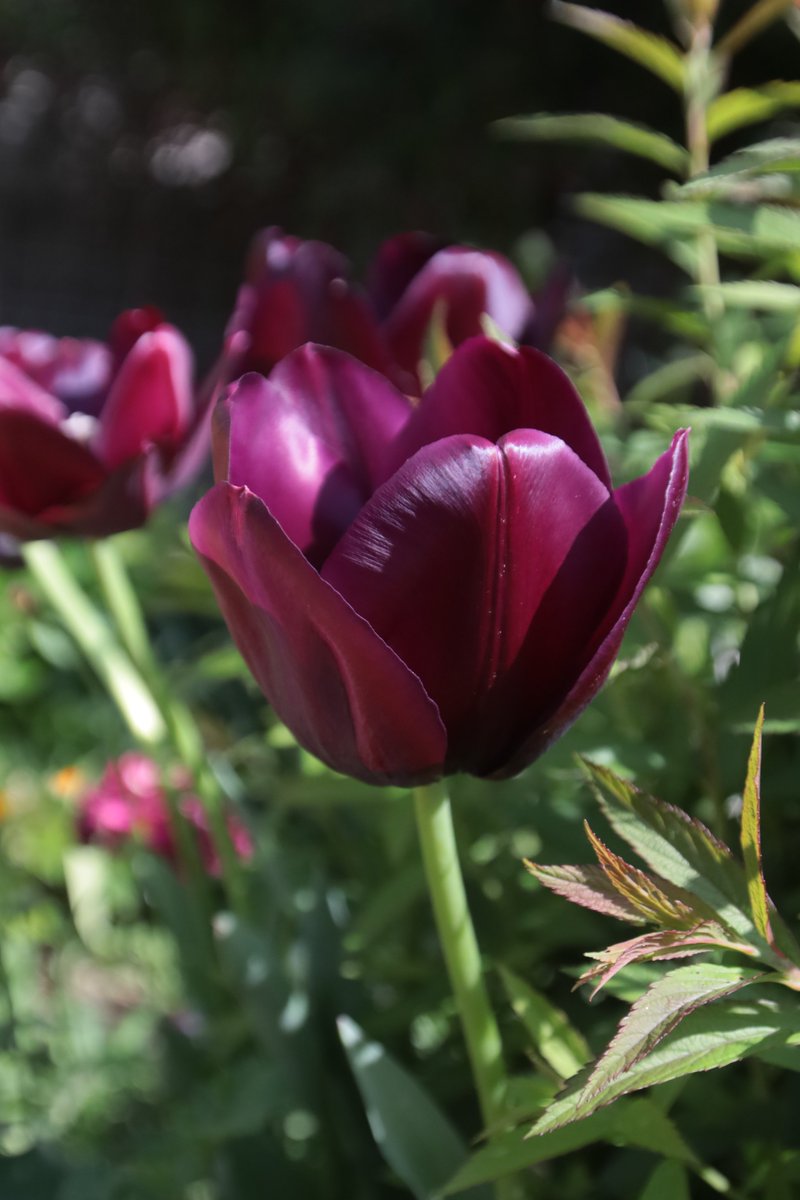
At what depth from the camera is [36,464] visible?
40cm

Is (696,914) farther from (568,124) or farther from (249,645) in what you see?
(568,124)

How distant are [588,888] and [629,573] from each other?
0.06 metres

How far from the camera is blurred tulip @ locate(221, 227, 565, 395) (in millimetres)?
374

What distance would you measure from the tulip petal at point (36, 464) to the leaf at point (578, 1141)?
0.86 ft

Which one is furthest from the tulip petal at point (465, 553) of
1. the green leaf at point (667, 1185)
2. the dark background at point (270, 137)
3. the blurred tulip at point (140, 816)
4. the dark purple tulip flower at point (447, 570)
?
the dark background at point (270, 137)

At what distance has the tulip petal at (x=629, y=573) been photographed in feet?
0.72

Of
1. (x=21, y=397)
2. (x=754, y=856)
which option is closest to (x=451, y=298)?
(x=21, y=397)

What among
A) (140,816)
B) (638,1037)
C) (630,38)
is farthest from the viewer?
(140,816)

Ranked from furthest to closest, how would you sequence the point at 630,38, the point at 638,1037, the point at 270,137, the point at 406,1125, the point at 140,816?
1. the point at 270,137
2. the point at 140,816
3. the point at 630,38
4. the point at 406,1125
5. the point at 638,1037

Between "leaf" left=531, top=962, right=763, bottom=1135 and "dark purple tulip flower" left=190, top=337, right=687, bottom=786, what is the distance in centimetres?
6

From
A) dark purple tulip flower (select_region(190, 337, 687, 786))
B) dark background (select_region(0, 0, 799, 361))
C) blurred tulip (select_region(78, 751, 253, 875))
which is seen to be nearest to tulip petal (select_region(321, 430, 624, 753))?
dark purple tulip flower (select_region(190, 337, 687, 786))

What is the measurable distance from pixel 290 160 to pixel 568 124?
4588mm

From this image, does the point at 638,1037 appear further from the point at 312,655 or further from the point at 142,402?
the point at 142,402

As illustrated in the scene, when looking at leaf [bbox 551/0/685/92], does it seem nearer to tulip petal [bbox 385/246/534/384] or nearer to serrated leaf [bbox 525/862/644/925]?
tulip petal [bbox 385/246/534/384]
